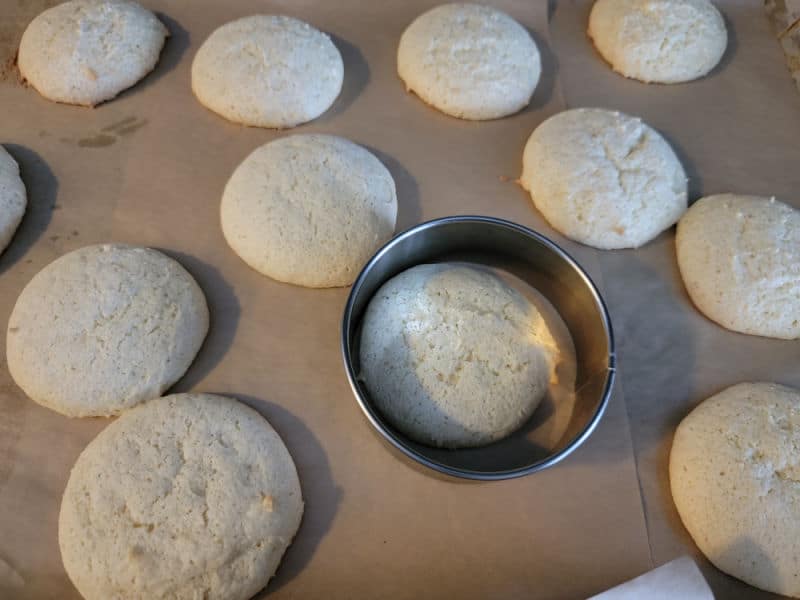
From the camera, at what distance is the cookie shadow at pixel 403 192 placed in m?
1.96

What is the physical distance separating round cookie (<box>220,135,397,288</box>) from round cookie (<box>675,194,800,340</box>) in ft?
3.34

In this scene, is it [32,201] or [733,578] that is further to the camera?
[32,201]

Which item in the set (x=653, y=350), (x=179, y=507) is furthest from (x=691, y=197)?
(x=179, y=507)

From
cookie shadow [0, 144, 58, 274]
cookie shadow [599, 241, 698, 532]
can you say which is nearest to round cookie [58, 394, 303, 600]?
cookie shadow [0, 144, 58, 274]

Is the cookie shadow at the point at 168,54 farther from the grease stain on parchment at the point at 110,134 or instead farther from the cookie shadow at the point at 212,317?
the cookie shadow at the point at 212,317

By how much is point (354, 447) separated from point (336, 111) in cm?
125

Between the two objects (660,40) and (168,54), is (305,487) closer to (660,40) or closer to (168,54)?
(168,54)

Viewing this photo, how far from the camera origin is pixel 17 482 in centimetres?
151

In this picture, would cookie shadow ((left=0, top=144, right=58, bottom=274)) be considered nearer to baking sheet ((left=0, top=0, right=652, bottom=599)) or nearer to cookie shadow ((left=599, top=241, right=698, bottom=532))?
baking sheet ((left=0, top=0, right=652, bottom=599))

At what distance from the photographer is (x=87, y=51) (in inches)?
80.8

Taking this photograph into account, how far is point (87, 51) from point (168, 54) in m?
0.28

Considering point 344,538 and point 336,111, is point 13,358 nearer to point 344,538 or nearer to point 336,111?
point 344,538

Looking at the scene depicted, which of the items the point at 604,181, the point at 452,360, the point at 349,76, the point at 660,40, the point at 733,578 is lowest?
the point at 733,578

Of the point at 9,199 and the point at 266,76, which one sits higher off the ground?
the point at 266,76
